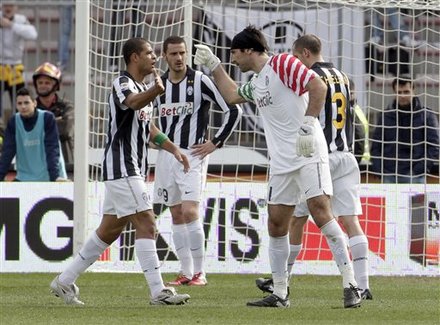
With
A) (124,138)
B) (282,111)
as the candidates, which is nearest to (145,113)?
(124,138)

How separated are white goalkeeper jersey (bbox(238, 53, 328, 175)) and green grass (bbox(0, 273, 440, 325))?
1132 millimetres

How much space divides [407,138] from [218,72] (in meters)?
4.52

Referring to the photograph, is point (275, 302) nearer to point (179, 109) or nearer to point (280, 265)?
point (280, 265)

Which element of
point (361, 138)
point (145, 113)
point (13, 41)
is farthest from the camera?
point (13, 41)

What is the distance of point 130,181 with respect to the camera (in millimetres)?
10055

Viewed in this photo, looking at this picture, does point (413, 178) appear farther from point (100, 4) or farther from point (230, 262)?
point (100, 4)

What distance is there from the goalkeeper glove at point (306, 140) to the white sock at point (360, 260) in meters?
1.68

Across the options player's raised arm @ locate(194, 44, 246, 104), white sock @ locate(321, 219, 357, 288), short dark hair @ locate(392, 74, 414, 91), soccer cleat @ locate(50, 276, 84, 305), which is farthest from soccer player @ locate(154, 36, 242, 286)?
short dark hair @ locate(392, 74, 414, 91)

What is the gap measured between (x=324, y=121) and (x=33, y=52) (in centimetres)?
775

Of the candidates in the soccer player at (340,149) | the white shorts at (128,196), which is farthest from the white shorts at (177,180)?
the white shorts at (128,196)

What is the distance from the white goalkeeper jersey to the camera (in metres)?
9.76

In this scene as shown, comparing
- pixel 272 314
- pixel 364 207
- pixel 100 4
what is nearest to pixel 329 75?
pixel 272 314

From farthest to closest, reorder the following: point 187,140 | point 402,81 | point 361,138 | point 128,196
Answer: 1. point 361,138
2. point 402,81
3. point 187,140
4. point 128,196

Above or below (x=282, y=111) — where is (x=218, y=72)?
above
